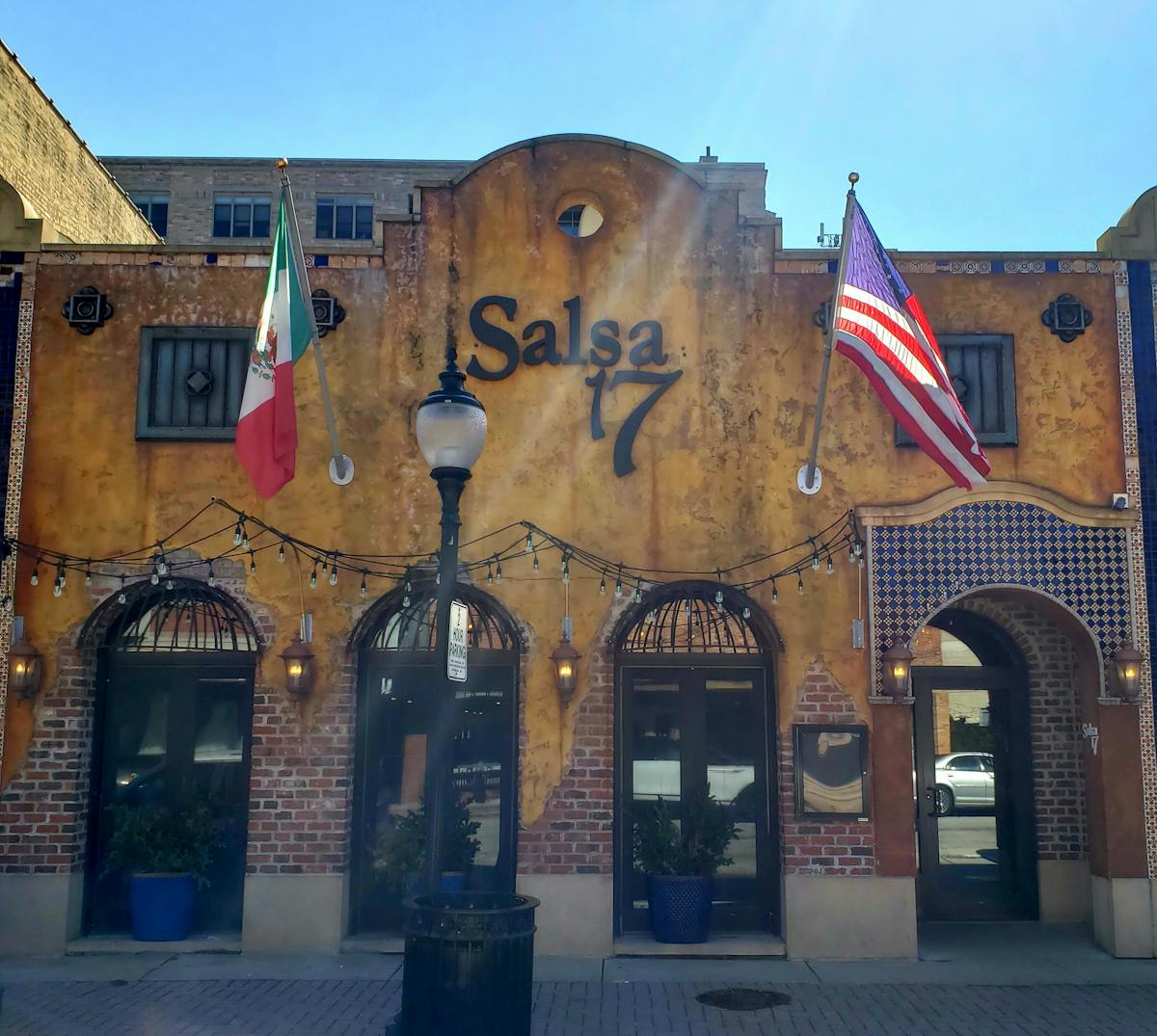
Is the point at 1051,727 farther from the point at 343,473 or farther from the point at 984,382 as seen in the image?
the point at 343,473

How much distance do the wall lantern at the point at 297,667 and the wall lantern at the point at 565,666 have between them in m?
2.36

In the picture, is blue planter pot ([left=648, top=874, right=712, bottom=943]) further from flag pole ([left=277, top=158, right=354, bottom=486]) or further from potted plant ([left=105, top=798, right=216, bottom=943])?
flag pole ([left=277, top=158, right=354, bottom=486])

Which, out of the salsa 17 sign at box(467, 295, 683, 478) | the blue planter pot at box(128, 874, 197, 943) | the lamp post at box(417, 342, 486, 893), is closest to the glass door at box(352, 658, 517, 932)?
the blue planter pot at box(128, 874, 197, 943)

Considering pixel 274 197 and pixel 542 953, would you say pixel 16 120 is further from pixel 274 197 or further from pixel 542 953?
pixel 274 197

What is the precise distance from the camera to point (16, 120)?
631 inches

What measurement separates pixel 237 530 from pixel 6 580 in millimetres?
2332

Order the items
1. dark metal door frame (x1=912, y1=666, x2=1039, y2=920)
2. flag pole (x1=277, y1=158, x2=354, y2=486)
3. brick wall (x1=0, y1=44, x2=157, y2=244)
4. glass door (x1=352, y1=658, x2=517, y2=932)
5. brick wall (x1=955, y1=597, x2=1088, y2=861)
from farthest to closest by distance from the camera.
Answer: brick wall (x1=0, y1=44, x2=157, y2=244)
dark metal door frame (x1=912, y1=666, x2=1039, y2=920)
brick wall (x1=955, y1=597, x2=1088, y2=861)
glass door (x1=352, y1=658, x2=517, y2=932)
flag pole (x1=277, y1=158, x2=354, y2=486)

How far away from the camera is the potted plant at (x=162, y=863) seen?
10844mm

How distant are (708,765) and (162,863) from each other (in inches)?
211

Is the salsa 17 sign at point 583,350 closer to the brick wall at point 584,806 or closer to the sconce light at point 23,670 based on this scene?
the brick wall at point 584,806

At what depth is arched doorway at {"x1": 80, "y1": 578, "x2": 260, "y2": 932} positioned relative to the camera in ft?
37.2

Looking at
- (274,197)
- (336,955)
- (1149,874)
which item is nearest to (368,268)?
(336,955)

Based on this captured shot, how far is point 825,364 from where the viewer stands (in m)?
10.3

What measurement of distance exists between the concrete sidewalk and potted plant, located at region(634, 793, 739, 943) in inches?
13.2
